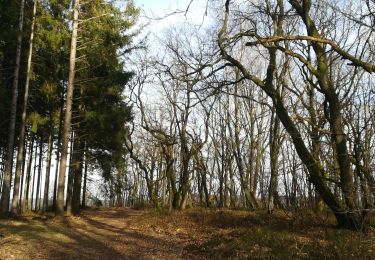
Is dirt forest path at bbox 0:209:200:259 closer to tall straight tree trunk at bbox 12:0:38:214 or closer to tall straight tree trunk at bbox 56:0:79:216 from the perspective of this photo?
tall straight tree trunk at bbox 56:0:79:216

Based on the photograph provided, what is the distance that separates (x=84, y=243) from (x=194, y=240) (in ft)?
12.4

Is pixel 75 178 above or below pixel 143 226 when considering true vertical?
above

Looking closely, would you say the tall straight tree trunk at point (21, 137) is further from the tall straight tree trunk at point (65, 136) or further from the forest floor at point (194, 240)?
the forest floor at point (194, 240)

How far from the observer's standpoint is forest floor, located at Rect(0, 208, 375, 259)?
8977 millimetres

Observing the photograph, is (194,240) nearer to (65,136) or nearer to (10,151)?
(65,136)

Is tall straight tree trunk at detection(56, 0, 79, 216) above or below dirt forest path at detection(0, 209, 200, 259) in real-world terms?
above

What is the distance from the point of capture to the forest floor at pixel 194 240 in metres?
8.98

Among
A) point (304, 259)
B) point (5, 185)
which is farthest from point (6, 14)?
point (304, 259)

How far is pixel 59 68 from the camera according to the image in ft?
62.8

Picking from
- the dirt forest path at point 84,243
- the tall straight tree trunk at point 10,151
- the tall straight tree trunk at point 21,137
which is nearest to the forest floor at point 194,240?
the dirt forest path at point 84,243

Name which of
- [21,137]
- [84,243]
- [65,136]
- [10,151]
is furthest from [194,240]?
[21,137]

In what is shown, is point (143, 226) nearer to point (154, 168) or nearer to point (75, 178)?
point (75, 178)

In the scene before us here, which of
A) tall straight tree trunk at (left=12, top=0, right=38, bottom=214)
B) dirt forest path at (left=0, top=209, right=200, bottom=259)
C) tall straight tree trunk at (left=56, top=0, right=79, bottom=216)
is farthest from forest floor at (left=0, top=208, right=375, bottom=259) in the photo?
tall straight tree trunk at (left=12, top=0, right=38, bottom=214)

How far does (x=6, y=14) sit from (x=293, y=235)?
15987 millimetres
